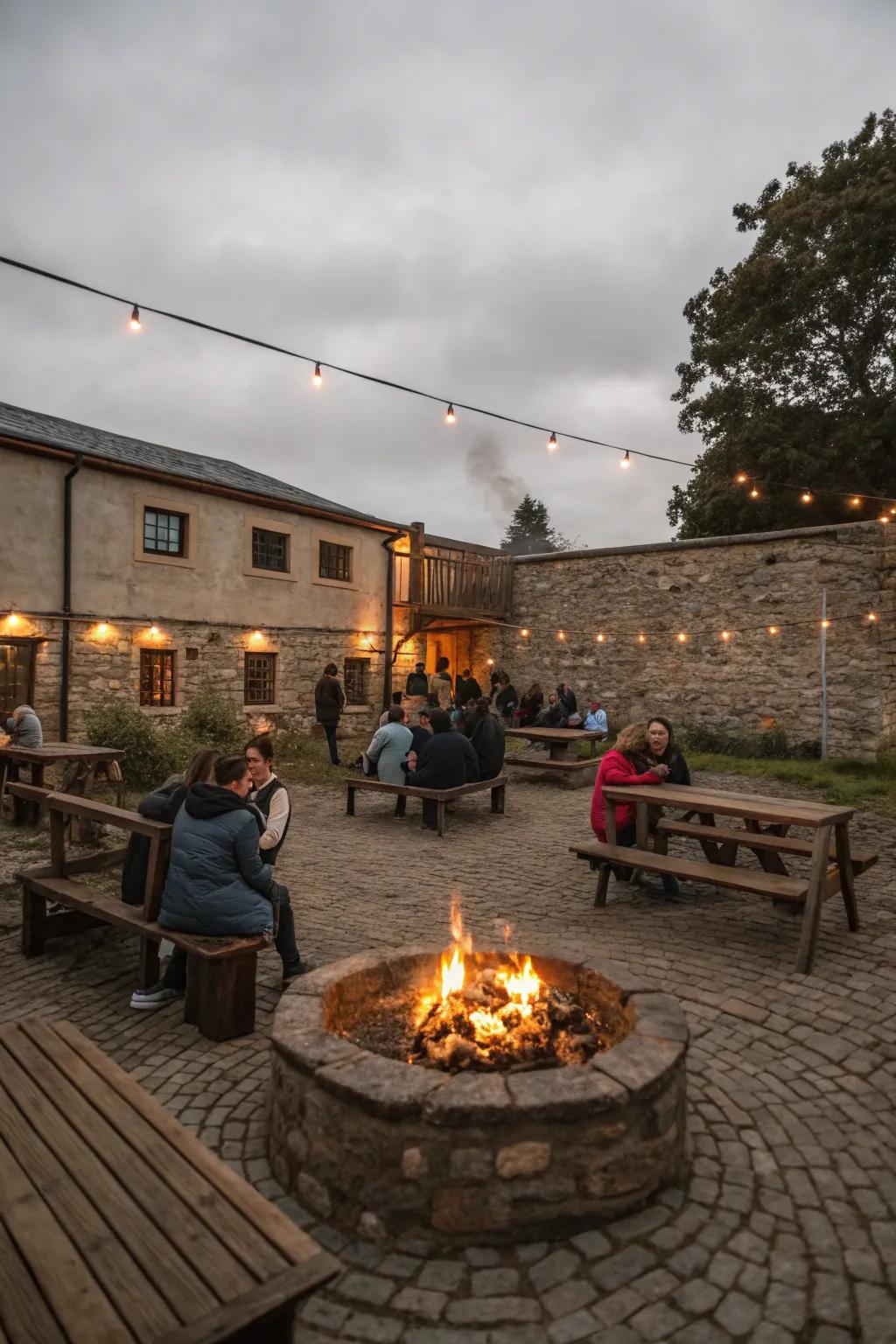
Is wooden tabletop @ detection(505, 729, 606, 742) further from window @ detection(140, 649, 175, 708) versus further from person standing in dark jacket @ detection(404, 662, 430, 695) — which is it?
window @ detection(140, 649, 175, 708)

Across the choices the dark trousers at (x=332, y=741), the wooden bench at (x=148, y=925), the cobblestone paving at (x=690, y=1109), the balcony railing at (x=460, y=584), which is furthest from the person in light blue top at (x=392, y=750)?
the balcony railing at (x=460, y=584)

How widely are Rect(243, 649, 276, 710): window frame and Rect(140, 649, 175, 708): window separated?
5.63 ft

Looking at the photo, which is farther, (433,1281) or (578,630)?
(578,630)

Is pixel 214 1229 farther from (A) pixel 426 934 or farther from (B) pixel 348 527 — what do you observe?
(B) pixel 348 527

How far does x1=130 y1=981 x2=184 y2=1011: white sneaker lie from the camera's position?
426 cm

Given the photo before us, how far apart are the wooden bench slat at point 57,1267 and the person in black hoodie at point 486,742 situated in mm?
7729

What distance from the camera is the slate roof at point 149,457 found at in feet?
44.1

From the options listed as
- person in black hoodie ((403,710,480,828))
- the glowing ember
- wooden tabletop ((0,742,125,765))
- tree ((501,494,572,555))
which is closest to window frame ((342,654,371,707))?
wooden tabletop ((0,742,125,765))

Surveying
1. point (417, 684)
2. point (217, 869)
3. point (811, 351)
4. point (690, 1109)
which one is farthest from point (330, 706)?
point (811, 351)

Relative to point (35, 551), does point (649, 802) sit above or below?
below

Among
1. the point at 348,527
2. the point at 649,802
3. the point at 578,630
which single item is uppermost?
the point at 348,527

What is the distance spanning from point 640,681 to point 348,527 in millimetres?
8269

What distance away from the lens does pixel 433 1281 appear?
233cm

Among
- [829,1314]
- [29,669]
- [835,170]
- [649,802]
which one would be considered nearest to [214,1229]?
[829,1314]
